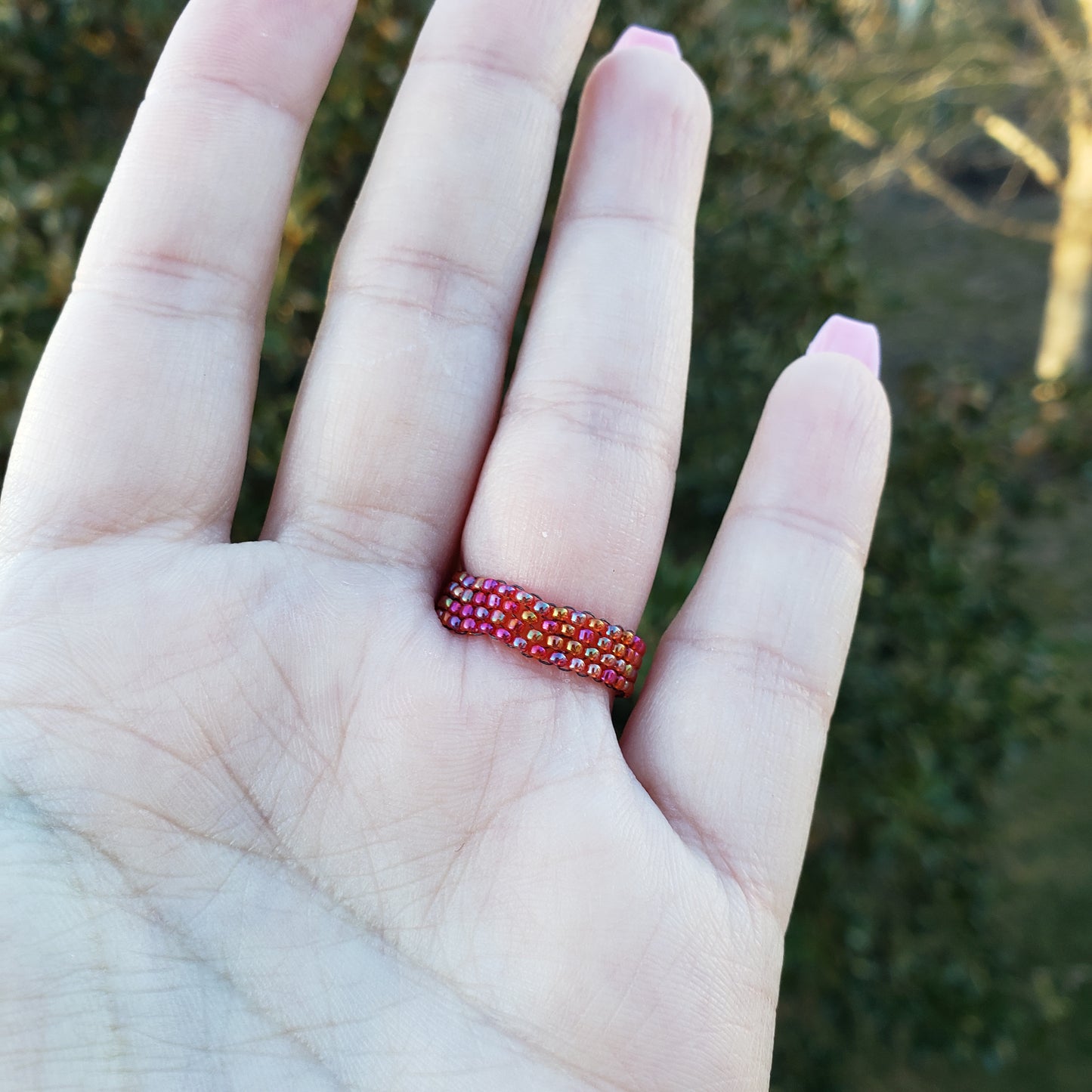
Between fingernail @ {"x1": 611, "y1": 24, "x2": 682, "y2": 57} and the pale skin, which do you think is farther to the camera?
fingernail @ {"x1": 611, "y1": 24, "x2": 682, "y2": 57}

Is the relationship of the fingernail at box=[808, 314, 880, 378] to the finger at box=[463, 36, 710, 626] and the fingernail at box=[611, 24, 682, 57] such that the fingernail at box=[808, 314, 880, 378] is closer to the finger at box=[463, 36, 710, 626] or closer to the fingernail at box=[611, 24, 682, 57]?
the finger at box=[463, 36, 710, 626]

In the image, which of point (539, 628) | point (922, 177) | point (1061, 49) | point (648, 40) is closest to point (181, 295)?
A: point (539, 628)

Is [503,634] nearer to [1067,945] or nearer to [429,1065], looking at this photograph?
[429,1065]

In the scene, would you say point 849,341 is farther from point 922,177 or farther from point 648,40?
point 922,177

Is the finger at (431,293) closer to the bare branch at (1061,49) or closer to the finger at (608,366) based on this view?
the finger at (608,366)

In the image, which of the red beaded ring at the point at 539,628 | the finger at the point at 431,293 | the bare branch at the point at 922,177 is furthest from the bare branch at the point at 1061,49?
the red beaded ring at the point at 539,628

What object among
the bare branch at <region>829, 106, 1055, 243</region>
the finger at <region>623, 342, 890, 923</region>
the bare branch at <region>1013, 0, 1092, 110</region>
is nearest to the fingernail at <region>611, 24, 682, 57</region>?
the finger at <region>623, 342, 890, 923</region>

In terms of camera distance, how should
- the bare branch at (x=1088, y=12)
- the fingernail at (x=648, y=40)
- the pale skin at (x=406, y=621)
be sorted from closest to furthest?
the pale skin at (x=406, y=621)
the fingernail at (x=648, y=40)
the bare branch at (x=1088, y=12)
